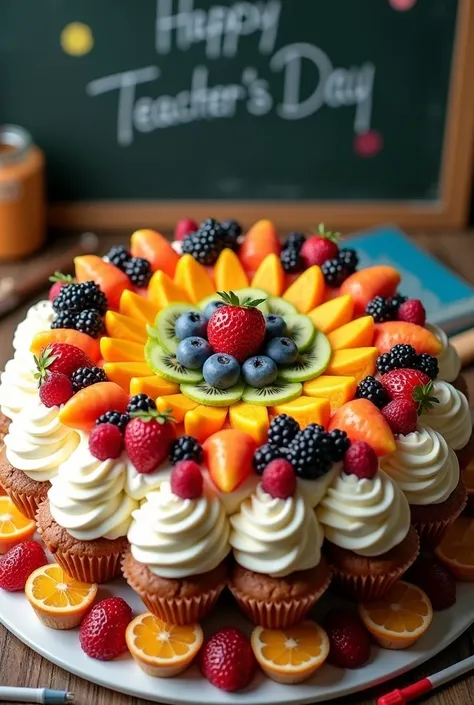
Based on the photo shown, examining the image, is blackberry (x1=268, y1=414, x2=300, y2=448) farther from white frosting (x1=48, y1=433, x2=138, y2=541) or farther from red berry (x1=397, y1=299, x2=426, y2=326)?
red berry (x1=397, y1=299, x2=426, y2=326)

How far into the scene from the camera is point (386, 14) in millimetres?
4000

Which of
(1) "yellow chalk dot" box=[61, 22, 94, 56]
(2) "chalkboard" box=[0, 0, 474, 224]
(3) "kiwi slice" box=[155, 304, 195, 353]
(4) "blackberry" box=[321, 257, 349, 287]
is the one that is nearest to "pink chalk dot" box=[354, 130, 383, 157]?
(2) "chalkboard" box=[0, 0, 474, 224]

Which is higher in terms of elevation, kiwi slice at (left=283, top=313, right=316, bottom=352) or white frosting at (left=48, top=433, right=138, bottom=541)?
kiwi slice at (left=283, top=313, right=316, bottom=352)

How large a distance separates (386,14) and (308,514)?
240 centimetres

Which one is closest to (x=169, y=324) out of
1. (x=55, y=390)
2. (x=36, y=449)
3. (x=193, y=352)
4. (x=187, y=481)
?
(x=193, y=352)

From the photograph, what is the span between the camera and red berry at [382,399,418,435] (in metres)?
2.49

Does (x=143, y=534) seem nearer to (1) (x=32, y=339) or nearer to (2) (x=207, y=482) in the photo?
(2) (x=207, y=482)

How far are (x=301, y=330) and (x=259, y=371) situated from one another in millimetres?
287

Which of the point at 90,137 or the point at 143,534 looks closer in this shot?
the point at 143,534

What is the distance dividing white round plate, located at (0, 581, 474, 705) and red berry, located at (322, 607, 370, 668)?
24mm

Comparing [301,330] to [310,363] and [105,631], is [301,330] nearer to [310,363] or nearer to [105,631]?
[310,363]

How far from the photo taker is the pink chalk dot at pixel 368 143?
4.23 metres

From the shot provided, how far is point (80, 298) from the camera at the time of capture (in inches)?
112

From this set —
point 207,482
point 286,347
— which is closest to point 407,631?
point 207,482
